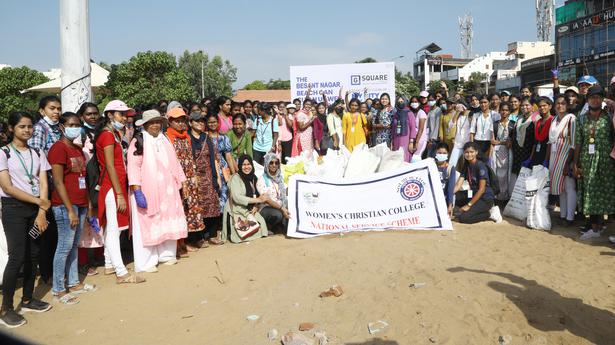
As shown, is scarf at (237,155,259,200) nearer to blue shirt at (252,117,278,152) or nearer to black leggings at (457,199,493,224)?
blue shirt at (252,117,278,152)

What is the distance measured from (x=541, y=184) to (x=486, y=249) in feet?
5.47

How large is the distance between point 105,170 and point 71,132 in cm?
54

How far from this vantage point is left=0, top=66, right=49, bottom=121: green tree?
2431cm

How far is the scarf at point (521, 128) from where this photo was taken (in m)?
6.43

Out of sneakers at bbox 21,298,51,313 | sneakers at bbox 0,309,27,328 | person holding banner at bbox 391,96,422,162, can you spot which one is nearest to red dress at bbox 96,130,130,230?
sneakers at bbox 21,298,51,313

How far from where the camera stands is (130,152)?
15.4 feet

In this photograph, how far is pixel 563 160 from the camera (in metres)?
5.77

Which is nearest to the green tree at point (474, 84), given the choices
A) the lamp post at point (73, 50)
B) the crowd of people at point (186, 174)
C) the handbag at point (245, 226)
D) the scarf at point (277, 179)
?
the crowd of people at point (186, 174)

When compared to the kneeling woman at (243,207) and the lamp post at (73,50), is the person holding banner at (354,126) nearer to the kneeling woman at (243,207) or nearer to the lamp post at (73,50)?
the kneeling woman at (243,207)

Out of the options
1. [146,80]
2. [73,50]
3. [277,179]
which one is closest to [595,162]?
[277,179]

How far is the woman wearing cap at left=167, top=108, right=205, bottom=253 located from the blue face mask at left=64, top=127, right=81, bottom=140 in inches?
47.2

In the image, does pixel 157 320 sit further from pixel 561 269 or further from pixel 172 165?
pixel 561 269

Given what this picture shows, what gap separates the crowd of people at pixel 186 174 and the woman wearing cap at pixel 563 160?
0.01m

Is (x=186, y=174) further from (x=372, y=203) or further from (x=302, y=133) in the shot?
(x=302, y=133)
